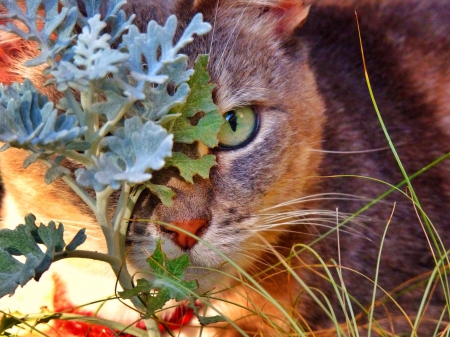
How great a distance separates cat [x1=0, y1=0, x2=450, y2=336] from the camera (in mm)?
955

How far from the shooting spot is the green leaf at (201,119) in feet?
2.56

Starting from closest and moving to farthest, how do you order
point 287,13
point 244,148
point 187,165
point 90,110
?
point 90,110 → point 187,165 → point 244,148 → point 287,13

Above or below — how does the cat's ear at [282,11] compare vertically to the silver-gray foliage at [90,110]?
above

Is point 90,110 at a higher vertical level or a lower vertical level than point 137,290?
higher

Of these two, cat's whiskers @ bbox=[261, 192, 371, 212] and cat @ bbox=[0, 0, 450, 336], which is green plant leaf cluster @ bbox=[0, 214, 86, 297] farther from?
cat's whiskers @ bbox=[261, 192, 371, 212]

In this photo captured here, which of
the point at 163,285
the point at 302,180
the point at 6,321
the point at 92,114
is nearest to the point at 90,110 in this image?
the point at 92,114

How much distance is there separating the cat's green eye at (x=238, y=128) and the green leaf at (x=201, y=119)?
206mm

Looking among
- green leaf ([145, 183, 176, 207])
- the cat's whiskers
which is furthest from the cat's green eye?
green leaf ([145, 183, 176, 207])

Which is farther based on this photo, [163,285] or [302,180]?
[302,180]

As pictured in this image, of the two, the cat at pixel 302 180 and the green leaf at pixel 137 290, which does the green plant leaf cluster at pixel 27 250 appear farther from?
the cat at pixel 302 180

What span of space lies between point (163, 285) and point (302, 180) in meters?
0.51

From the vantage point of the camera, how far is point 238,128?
3.40 feet

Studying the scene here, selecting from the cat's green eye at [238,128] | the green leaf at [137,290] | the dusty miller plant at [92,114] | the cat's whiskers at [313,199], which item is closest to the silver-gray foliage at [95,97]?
the dusty miller plant at [92,114]

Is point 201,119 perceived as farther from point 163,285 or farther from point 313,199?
point 313,199
